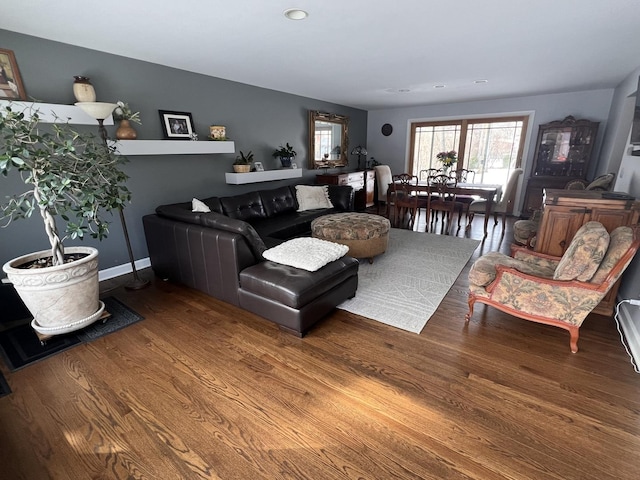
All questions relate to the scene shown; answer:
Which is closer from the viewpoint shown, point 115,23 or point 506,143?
point 115,23

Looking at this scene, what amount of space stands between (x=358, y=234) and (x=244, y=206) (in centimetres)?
165

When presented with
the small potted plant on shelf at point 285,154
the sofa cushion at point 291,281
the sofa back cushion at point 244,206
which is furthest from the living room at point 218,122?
the sofa back cushion at point 244,206

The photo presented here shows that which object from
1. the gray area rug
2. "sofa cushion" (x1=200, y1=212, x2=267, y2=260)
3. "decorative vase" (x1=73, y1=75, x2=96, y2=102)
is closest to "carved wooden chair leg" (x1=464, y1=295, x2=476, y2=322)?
the gray area rug

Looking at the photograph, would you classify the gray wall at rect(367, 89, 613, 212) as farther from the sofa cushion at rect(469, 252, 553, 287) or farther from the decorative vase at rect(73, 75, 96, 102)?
the decorative vase at rect(73, 75, 96, 102)

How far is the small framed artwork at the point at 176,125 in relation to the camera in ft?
11.6

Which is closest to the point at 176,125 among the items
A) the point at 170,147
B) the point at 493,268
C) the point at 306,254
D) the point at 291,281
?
the point at 170,147

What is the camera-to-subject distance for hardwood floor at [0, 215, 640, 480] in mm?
1359

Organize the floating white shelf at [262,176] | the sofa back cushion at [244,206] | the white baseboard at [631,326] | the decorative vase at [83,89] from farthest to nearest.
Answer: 1. the floating white shelf at [262,176]
2. the sofa back cushion at [244,206]
3. the decorative vase at [83,89]
4. the white baseboard at [631,326]

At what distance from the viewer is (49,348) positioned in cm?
217

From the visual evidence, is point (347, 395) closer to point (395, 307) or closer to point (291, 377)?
point (291, 377)

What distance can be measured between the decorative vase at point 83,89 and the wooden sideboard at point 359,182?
383 centimetres

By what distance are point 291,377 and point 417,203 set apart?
12.5ft

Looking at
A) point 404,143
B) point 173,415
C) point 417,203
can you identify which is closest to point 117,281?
point 173,415

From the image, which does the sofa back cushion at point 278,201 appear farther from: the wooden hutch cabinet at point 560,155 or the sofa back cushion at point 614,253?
the wooden hutch cabinet at point 560,155
